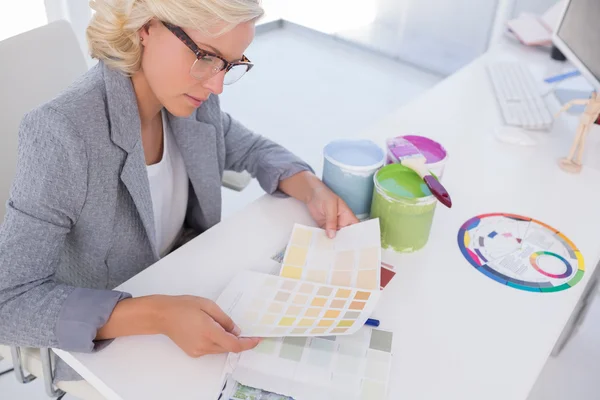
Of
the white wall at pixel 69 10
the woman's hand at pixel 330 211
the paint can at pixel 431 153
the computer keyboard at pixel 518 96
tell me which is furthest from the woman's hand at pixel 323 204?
the white wall at pixel 69 10

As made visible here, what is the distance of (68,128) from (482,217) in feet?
2.66

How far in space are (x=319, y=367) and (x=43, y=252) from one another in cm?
44

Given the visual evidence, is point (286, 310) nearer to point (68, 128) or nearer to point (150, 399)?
point (150, 399)

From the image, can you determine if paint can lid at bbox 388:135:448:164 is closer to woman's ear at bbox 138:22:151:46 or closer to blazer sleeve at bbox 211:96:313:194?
blazer sleeve at bbox 211:96:313:194

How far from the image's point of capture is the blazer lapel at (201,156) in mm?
1182

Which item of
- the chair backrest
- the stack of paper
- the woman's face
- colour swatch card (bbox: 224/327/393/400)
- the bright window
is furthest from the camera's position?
the bright window

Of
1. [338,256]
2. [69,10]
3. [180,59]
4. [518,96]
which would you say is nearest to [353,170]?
[338,256]

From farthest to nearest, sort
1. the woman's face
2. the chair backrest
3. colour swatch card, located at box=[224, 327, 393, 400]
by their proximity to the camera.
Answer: the chair backrest → the woman's face → colour swatch card, located at box=[224, 327, 393, 400]

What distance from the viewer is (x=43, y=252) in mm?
844

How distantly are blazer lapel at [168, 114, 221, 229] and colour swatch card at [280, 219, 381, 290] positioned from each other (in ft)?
0.87

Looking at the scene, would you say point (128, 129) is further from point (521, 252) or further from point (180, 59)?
point (521, 252)

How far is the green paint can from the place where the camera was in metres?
1.02

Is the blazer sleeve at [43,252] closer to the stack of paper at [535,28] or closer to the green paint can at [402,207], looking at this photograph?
the green paint can at [402,207]

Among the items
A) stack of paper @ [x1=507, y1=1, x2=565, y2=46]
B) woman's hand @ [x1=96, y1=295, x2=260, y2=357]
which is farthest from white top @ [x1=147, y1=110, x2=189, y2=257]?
stack of paper @ [x1=507, y1=1, x2=565, y2=46]
